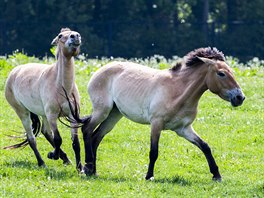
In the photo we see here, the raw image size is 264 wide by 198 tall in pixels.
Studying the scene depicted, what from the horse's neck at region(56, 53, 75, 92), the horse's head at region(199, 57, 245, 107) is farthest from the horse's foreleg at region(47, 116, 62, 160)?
the horse's head at region(199, 57, 245, 107)

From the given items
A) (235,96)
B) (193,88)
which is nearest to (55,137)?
(193,88)

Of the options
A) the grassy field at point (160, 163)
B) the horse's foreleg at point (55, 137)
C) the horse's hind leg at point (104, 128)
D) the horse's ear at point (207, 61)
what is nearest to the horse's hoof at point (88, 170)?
the grassy field at point (160, 163)

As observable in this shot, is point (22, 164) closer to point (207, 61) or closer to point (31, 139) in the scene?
point (31, 139)

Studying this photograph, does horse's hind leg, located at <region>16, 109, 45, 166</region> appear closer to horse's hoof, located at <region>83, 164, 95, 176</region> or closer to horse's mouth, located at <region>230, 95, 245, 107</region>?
horse's hoof, located at <region>83, 164, 95, 176</region>

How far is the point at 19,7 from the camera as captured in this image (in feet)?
138

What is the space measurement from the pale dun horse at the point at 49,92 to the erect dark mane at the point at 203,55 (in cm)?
148

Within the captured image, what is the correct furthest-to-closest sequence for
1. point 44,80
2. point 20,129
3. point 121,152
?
point 20,129 < point 121,152 < point 44,80

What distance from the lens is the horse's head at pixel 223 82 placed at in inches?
420

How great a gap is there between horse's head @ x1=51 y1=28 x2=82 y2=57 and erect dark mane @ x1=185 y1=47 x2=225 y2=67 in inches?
58.0

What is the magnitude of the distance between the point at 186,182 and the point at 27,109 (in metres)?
3.01

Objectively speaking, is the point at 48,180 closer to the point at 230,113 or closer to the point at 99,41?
the point at 230,113

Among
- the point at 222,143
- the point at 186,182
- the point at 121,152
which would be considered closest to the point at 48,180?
the point at 186,182

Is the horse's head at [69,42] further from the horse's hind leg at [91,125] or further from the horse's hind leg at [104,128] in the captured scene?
the horse's hind leg at [104,128]

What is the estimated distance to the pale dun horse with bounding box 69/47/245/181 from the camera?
1090 centimetres
